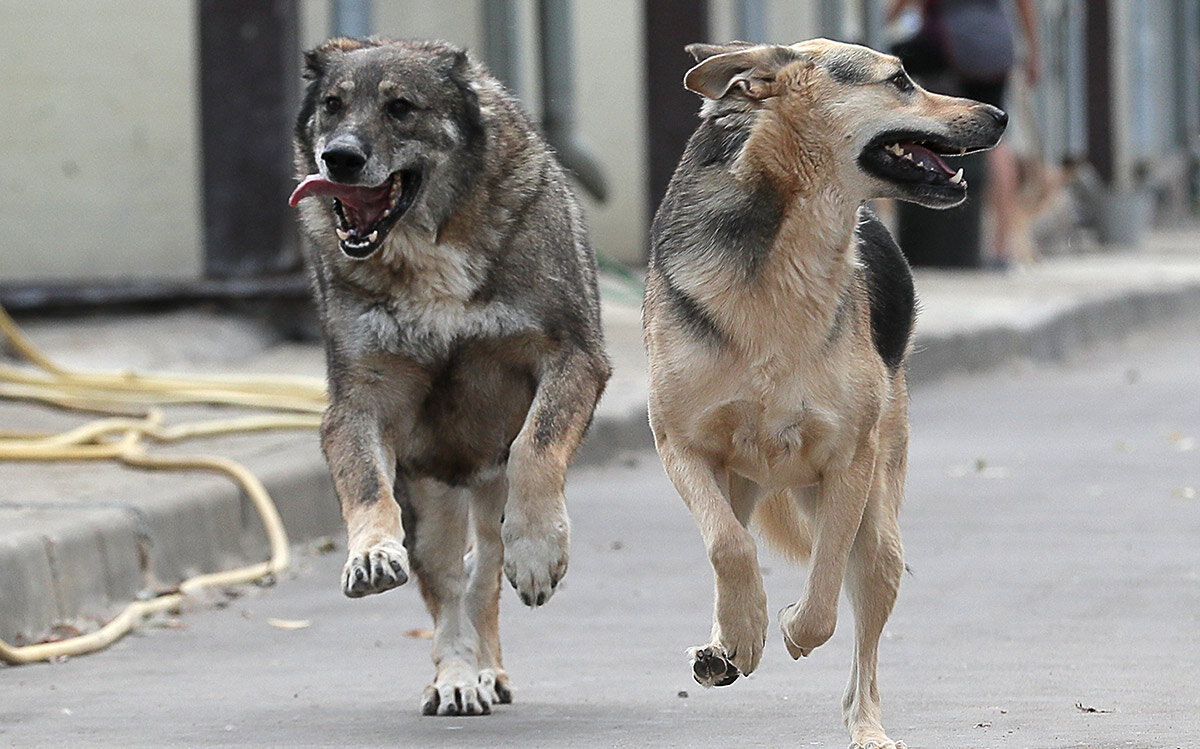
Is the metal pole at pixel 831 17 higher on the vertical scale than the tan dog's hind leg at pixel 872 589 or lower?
lower

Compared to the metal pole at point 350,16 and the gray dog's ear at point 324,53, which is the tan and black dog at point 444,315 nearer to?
the gray dog's ear at point 324,53

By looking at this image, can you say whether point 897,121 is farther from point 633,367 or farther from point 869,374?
point 633,367

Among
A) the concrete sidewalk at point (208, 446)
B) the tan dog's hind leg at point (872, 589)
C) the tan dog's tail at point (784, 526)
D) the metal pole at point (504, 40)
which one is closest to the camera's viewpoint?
the tan dog's hind leg at point (872, 589)

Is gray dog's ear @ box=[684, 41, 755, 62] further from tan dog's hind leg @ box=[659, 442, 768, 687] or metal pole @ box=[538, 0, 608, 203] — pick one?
metal pole @ box=[538, 0, 608, 203]

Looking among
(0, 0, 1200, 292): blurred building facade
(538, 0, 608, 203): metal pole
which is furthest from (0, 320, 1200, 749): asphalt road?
(538, 0, 608, 203): metal pole

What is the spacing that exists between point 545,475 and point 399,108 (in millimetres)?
893

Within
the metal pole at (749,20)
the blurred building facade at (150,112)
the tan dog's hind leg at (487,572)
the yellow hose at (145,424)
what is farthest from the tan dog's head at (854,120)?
the metal pole at (749,20)

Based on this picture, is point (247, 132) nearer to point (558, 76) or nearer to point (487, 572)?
point (558, 76)

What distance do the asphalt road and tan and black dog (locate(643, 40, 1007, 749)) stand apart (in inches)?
13.9

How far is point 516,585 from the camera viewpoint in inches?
183

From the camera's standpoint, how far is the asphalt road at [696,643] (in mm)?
Answer: 4684

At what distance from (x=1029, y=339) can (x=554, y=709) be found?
847 cm

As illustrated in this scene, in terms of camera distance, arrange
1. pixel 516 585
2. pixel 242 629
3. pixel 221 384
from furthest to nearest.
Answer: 1. pixel 221 384
2. pixel 242 629
3. pixel 516 585

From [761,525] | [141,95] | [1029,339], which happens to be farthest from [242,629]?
[1029,339]
